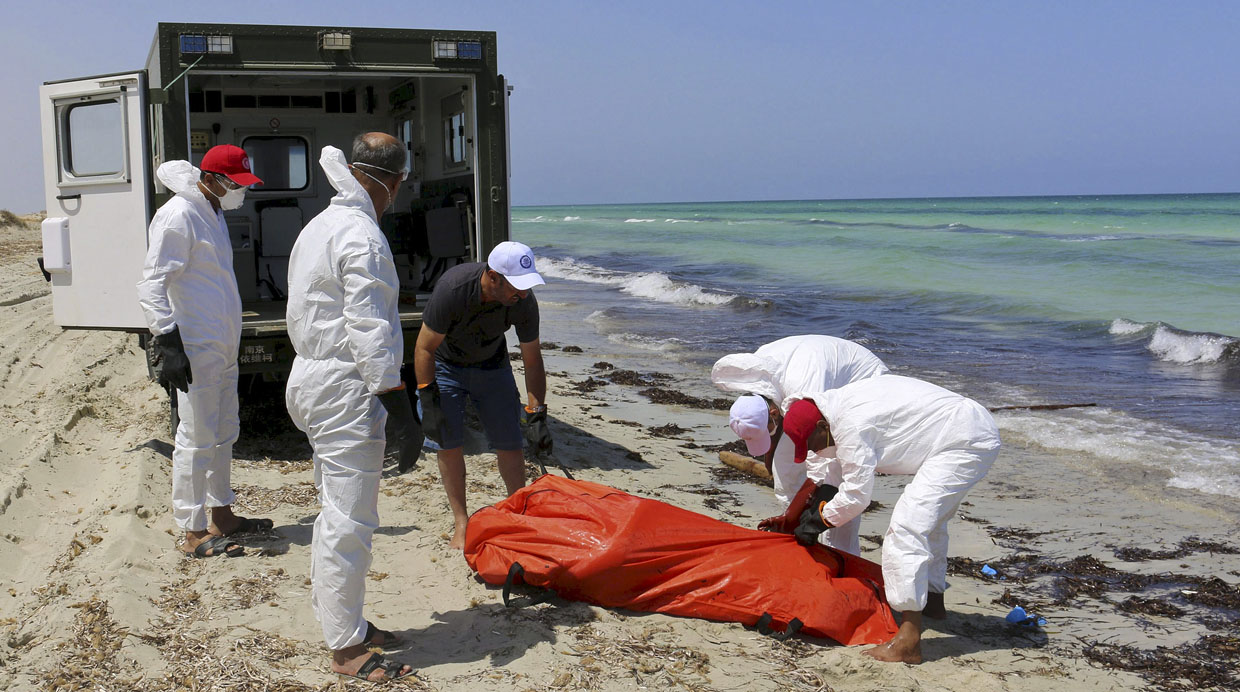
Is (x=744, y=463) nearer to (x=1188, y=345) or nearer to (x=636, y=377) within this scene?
(x=636, y=377)

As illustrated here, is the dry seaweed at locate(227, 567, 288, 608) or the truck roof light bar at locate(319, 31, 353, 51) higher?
the truck roof light bar at locate(319, 31, 353, 51)

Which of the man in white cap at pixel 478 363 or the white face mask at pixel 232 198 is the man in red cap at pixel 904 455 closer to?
the man in white cap at pixel 478 363

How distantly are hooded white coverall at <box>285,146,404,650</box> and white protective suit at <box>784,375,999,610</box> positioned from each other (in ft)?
5.93

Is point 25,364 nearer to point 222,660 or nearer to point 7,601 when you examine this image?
point 7,601

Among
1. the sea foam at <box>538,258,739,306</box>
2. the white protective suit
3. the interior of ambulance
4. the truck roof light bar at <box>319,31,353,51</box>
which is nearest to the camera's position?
the white protective suit

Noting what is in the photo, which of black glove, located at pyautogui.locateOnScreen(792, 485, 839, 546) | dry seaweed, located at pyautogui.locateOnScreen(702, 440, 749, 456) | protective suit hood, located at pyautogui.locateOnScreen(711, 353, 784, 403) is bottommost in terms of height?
dry seaweed, located at pyautogui.locateOnScreen(702, 440, 749, 456)

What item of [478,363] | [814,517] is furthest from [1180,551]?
[478,363]

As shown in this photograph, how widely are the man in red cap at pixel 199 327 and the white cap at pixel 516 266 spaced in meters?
1.38

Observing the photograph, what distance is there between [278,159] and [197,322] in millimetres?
5446

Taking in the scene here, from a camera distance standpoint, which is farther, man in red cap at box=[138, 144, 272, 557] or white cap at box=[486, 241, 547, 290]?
man in red cap at box=[138, 144, 272, 557]

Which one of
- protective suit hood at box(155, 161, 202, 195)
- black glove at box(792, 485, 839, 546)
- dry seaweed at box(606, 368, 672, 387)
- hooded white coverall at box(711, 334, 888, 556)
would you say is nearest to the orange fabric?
black glove at box(792, 485, 839, 546)

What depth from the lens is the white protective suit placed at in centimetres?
407

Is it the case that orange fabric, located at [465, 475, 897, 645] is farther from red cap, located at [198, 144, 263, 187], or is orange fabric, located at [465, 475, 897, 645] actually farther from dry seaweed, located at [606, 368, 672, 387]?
dry seaweed, located at [606, 368, 672, 387]

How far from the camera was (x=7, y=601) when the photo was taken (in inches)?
176
